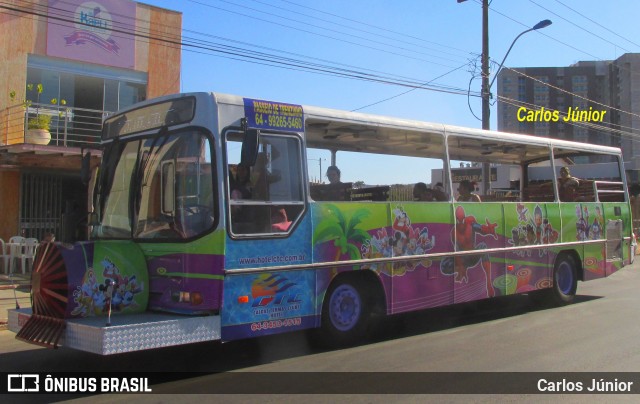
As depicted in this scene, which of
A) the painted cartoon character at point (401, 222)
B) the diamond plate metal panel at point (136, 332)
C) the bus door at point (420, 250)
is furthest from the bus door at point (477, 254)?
the diamond plate metal panel at point (136, 332)

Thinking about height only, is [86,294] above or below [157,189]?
below

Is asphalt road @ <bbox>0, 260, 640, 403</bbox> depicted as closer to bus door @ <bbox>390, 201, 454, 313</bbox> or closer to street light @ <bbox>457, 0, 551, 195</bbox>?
bus door @ <bbox>390, 201, 454, 313</bbox>

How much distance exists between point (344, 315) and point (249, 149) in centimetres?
275

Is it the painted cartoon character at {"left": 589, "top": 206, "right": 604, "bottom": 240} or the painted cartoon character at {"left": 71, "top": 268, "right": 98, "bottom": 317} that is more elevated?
the painted cartoon character at {"left": 589, "top": 206, "right": 604, "bottom": 240}

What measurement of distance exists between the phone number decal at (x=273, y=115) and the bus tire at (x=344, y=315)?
2.09 m

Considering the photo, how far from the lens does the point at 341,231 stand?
7480mm

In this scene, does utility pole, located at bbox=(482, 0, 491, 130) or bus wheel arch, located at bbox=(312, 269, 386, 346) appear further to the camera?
utility pole, located at bbox=(482, 0, 491, 130)

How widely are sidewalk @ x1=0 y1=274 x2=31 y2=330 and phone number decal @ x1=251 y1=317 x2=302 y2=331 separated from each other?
5240mm

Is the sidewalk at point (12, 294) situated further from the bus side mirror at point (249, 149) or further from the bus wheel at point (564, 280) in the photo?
the bus wheel at point (564, 280)

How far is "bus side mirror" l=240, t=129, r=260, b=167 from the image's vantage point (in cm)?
610

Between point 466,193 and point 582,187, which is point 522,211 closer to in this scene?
point 466,193

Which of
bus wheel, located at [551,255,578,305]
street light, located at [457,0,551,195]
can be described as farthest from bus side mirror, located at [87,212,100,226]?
street light, located at [457,0,551,195]

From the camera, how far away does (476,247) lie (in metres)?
9.38

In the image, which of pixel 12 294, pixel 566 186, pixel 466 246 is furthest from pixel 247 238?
pixel 12 294
